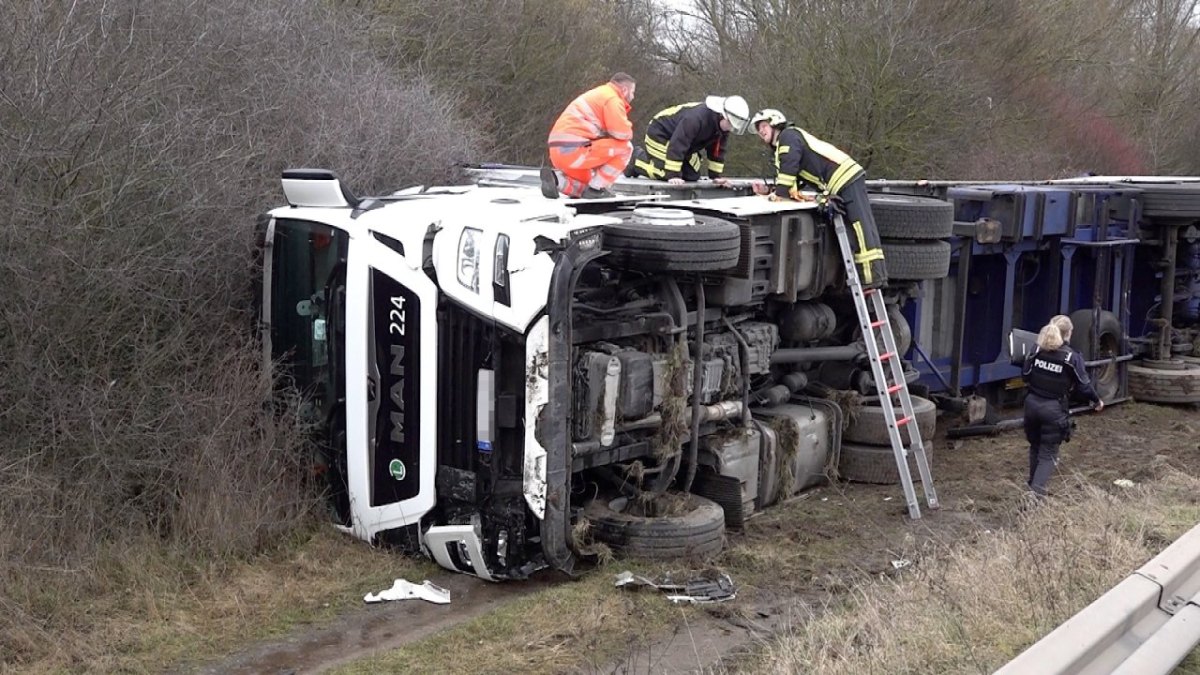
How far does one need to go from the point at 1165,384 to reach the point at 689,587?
6.79 meters

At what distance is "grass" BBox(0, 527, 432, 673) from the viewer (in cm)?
488

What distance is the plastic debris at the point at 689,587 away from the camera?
5.82 meters

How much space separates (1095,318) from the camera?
10484mm

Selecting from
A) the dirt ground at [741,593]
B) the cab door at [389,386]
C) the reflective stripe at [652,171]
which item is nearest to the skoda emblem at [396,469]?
the cab door at [389,386]

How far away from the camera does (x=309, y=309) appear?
6.24 m

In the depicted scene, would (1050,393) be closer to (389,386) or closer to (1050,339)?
(1050,339)

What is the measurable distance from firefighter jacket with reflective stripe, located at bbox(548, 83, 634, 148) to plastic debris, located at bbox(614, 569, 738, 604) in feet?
11.9

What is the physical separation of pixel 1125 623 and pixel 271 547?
3775 mm

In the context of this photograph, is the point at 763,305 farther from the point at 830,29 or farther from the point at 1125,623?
the point at 830,29

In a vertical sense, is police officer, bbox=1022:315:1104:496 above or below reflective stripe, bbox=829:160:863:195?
below

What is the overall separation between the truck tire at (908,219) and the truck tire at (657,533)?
249cm

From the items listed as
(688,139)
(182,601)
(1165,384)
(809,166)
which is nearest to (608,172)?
(688,139)

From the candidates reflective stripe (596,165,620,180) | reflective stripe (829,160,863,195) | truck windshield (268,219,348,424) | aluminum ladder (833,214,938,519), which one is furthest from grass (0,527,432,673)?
reflective stripe (596,165,620,180)

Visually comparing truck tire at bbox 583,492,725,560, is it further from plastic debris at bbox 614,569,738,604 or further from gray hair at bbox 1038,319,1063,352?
gray hair at bbox 1038,319,1063,352
